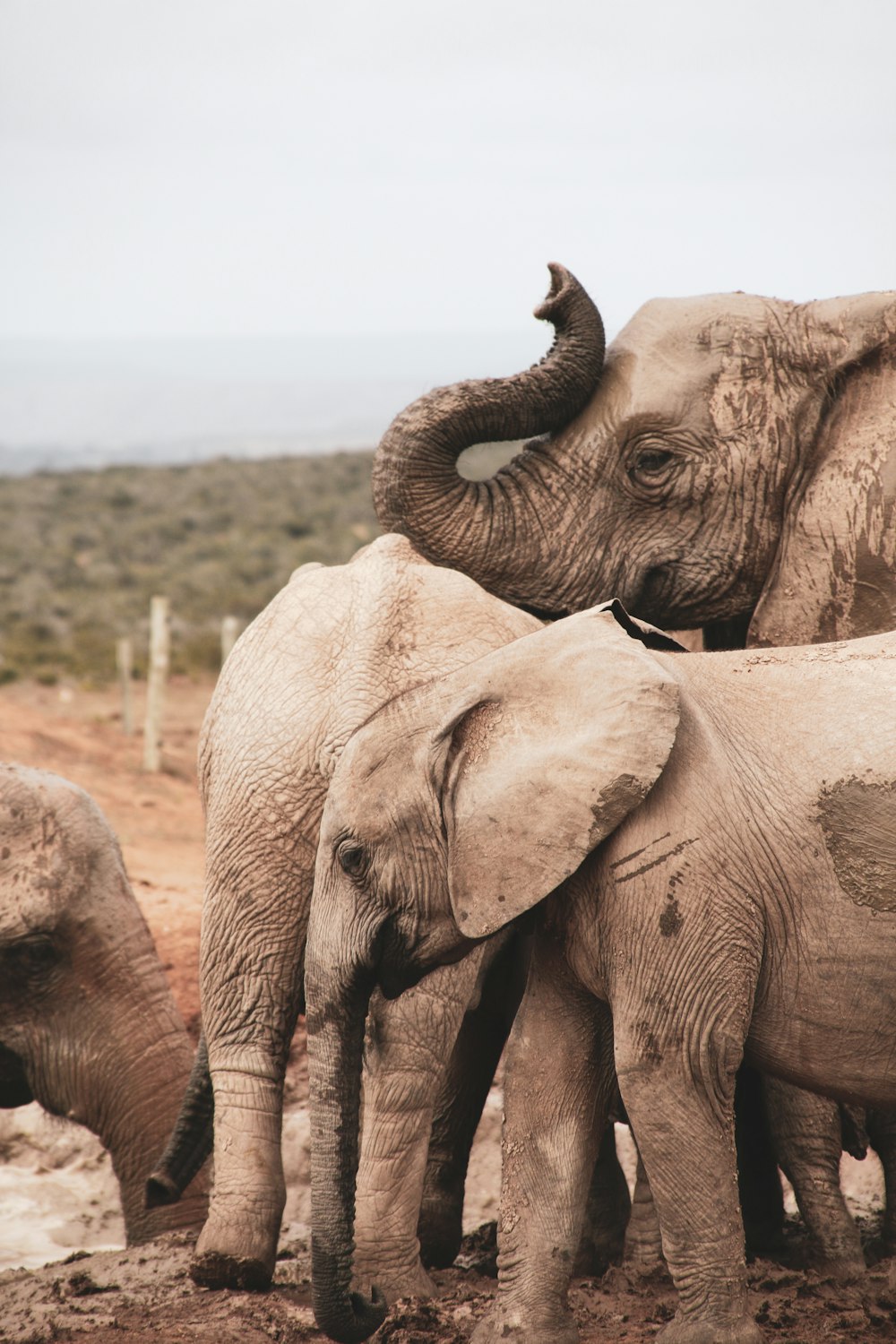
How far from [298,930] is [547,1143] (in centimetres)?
104

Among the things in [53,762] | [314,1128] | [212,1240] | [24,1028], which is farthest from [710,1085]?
[53,762]

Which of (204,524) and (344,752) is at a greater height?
(204,524)

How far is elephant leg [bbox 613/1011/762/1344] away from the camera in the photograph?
11.1ft

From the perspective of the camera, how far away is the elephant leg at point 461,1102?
15.9 feet

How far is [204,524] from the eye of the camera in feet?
141

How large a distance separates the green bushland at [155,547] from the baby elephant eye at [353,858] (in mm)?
22348

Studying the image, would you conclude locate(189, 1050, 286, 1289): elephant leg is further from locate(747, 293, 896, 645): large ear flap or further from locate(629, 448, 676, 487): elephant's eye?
locate(629, 448, 676, 487): elephant's eye

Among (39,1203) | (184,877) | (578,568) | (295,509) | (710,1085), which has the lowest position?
(39,1203)

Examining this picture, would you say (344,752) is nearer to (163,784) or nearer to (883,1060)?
(883,1060)

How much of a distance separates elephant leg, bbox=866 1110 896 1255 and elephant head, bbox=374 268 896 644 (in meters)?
1.41

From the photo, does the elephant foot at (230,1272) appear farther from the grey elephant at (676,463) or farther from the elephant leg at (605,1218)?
the grey elephant at (676,463)

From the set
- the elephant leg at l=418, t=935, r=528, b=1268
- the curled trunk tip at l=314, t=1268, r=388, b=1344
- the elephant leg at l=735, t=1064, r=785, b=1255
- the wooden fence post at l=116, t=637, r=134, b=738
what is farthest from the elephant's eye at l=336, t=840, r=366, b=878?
the wooden fence post at l=116, t=637, r=134, b=738

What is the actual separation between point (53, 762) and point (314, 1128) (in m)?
12.0

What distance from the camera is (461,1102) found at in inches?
198
